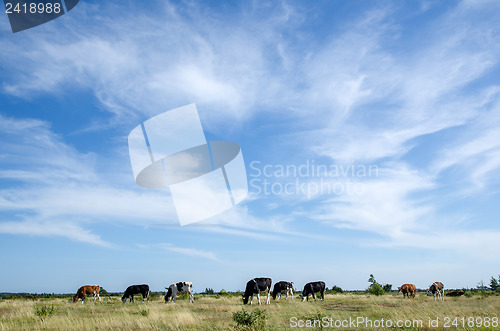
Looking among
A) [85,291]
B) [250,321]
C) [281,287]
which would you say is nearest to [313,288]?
[281,287]

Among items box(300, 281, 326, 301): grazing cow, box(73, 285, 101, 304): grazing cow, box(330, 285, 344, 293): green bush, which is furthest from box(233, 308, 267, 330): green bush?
box(330, 285, 344, 293): green bush

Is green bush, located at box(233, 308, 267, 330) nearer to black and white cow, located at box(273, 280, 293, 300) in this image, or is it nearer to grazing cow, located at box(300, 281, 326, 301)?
black and white cow, located at box(273, 280, 293, 300)

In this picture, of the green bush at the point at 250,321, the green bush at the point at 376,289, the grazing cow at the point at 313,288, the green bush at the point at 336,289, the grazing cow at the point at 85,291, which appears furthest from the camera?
the green bush at the point at 336,289

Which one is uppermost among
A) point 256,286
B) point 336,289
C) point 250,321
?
point 250,321

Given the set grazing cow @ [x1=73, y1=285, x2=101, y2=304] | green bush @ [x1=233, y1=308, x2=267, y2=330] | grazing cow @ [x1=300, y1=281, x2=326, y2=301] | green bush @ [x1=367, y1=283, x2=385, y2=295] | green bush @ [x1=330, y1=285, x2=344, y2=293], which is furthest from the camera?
green bush @ [x1=330, y1=285, x2=344, y2=293]

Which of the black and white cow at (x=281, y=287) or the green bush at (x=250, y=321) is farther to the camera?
the black and white cow at (x=281, y=287)

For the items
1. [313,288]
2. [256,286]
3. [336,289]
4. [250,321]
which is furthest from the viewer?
[336,289]

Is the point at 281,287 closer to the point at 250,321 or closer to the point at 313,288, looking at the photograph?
the point at 313,288

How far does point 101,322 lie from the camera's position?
1504 centimetres

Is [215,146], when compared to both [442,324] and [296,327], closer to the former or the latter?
[296,327]

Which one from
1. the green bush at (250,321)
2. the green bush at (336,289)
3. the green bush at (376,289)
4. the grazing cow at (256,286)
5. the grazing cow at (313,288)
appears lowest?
the green bush at (336,289)

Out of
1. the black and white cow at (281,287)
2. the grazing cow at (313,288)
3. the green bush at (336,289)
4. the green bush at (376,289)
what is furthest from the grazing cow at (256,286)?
the green bush at (336,289)

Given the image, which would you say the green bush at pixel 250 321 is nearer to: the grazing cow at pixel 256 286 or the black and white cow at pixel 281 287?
the grazing cow at pixel 256 286

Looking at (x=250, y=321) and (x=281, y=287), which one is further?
(x=281, y=287)
